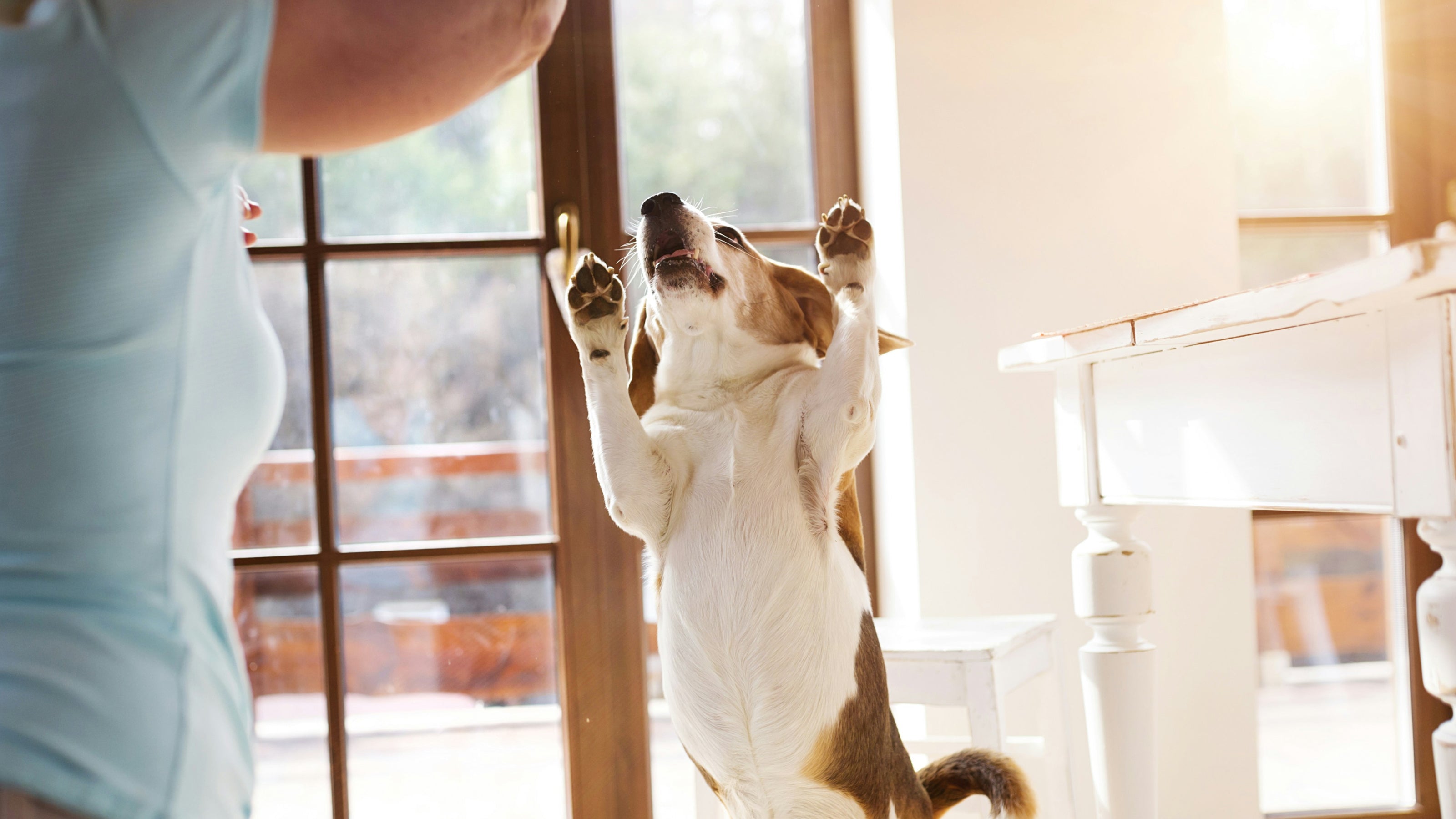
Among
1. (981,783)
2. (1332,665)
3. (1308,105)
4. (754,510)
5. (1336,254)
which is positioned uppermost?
(1308,105)

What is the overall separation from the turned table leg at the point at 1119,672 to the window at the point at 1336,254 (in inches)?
36.2

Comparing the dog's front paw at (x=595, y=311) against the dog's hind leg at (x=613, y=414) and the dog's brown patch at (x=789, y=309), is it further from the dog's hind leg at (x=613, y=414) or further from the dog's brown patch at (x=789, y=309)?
the dog's brown patch at (x=789, y=309)

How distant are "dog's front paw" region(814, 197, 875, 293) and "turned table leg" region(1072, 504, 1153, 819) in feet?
1.62

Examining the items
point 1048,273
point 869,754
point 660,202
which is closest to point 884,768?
point 869,754

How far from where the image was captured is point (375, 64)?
1.53 feet

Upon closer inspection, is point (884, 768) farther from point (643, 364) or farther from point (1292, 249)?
point (1292, 249)

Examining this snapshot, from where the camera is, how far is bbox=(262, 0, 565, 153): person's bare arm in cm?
46

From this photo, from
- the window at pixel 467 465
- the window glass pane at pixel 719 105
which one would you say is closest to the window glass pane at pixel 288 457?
the window at pixel 467 465

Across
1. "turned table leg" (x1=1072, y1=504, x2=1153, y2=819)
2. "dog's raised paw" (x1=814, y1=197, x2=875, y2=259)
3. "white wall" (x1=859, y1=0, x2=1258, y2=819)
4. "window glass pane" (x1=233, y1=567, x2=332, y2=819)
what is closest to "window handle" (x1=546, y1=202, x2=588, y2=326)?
"white wall" (x1=859, y1=0, x2=1258, y2=819)

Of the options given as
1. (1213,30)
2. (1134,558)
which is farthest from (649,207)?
(1213,30)

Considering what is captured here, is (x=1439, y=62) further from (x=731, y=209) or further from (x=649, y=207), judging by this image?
(x=649, y=207)

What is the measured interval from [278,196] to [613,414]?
127cm

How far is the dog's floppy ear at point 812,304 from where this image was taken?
109 cm

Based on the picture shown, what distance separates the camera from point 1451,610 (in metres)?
0.79
